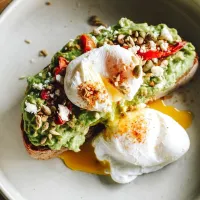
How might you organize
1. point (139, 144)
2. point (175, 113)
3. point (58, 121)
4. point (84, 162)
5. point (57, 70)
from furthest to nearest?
point (175, 113) → point (84, 162) → point (139, 144) → point (57, 70) → point (58, 121)

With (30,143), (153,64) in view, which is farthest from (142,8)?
(30,143)

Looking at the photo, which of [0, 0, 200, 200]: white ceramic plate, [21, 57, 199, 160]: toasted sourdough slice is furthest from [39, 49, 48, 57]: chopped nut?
[21, 57, 199, 160]: toasted sourdough slice

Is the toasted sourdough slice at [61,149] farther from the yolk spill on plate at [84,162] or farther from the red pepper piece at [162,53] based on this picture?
the red pepper piece at [162,53]

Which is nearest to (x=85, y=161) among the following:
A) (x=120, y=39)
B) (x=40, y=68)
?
(x=40, y=68)

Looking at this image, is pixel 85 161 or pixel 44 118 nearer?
pixel 44 118

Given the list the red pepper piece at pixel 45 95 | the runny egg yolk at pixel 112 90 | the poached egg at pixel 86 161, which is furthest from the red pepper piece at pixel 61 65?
the poached egg at pixel 86 161

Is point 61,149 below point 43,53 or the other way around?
below

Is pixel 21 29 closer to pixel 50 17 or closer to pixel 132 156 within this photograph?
pixel 50 17

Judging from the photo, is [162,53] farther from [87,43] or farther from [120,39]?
[87,43]
